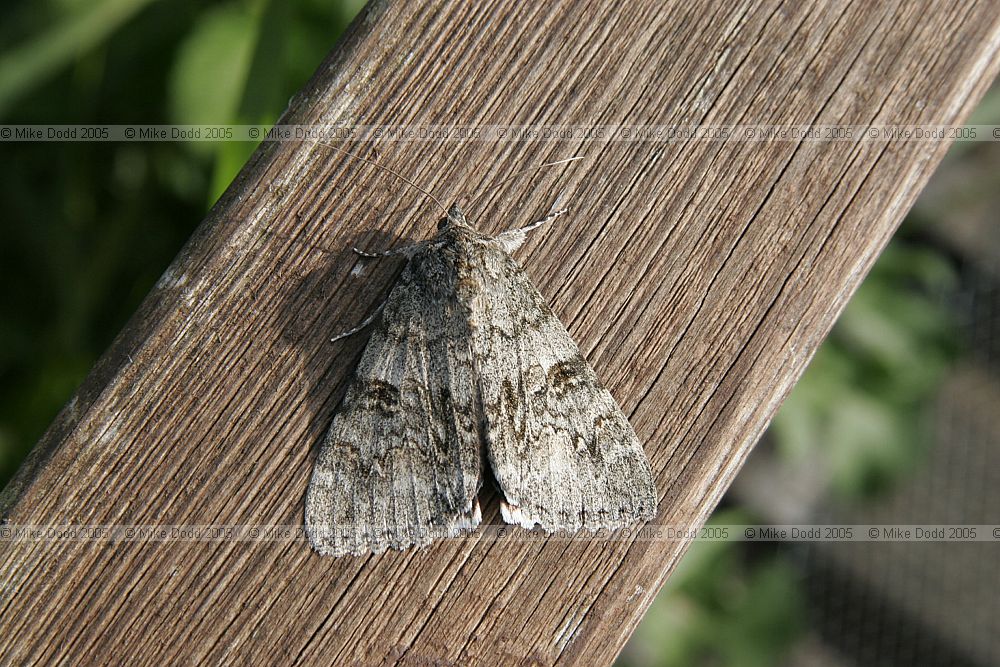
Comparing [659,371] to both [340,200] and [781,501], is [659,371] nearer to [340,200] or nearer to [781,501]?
[340,200]

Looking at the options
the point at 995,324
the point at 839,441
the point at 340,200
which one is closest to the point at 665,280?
the point at 340,200

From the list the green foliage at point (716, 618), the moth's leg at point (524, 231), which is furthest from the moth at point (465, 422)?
the green foliage at point (716, 618)

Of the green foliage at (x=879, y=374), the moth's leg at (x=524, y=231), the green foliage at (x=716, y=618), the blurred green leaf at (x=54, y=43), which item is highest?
the green foliage at (x=879, y=374)

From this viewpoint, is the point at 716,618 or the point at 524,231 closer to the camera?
the point at 524,231

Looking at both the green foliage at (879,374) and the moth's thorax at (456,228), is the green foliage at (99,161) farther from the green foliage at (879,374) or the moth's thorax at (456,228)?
the green foliage at (879,374)

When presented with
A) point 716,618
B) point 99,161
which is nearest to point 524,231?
point 716,618

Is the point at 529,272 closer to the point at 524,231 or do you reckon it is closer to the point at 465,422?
the point at 524,231
